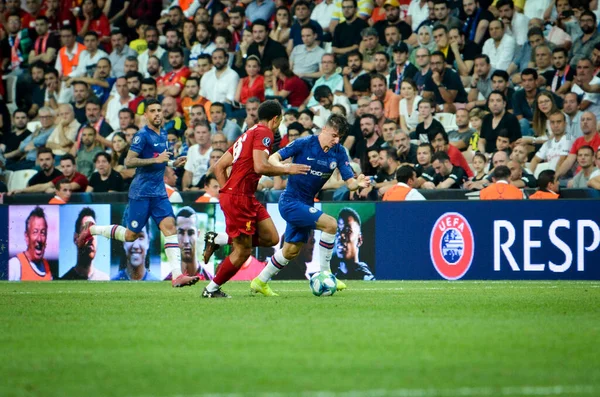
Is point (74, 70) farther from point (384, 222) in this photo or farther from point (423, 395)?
point (423, 395)

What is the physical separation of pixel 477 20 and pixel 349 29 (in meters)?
2.72

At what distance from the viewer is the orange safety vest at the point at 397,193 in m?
18.0

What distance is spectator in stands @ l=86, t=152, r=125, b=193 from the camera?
68.1 feet

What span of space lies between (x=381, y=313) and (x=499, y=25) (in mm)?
10779

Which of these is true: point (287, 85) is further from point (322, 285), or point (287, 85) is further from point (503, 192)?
point (322, 285)

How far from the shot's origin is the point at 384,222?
1780 cm

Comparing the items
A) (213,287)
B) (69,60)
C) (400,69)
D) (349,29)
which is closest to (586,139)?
(400,69)

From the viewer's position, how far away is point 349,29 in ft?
73.0

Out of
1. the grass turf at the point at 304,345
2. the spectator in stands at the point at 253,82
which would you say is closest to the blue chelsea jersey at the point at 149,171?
the grass turf at the point at 304,345

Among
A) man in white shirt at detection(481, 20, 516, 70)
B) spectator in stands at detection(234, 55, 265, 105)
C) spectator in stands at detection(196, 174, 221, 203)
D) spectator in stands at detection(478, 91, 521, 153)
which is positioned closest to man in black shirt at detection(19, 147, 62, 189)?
spectator in stands at detection(234, 55, 265, 105)

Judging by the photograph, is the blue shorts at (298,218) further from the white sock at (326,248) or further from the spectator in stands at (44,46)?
the spectator in stands at (44,46)

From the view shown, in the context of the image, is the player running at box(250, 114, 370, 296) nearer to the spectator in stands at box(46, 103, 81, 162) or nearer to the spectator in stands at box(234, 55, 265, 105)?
the spectator in stands at box(234, 55, 265, 105)

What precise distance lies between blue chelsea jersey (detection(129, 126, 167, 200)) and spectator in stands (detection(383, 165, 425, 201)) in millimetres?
4343

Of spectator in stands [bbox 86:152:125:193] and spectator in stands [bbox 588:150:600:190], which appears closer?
spectator in stands [bbox 588:150:600:190]
